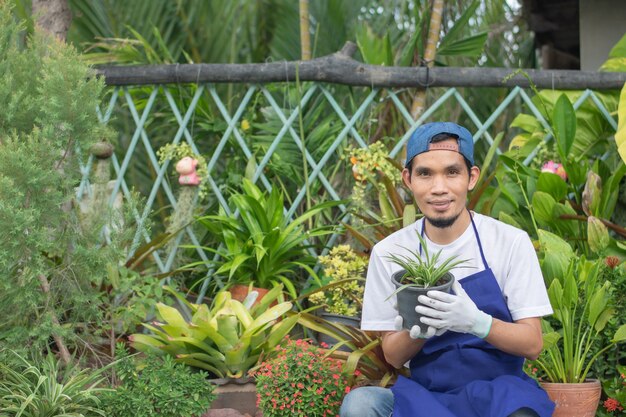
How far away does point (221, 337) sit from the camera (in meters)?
3.62

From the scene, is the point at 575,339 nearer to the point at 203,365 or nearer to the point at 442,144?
the point at 442,144

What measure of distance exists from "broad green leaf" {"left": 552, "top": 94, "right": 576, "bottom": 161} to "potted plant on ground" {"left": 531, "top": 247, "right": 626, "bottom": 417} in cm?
88

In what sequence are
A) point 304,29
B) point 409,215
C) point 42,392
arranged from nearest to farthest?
point 42,392 → point 409,215 → point 304,29

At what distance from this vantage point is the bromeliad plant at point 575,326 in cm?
329

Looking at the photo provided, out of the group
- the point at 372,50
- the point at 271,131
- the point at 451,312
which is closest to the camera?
the point at 451,312

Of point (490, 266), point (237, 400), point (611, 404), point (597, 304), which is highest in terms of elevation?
point (490, 266)

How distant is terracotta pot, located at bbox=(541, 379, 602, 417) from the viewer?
10.5ft

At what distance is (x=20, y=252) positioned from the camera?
344 cm

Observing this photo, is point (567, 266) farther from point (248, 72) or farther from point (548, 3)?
point (548, 3)

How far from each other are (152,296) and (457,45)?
7.16ft

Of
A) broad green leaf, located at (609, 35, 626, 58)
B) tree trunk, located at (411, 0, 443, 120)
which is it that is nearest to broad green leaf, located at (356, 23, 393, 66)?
tree trunk, located at (411, 0, 443, 120)

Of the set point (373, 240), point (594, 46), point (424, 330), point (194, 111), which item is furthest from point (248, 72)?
point (594, 46)

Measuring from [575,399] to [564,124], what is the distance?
152cm

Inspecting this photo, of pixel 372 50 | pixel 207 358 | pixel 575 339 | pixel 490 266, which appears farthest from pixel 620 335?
pixel 372 50
